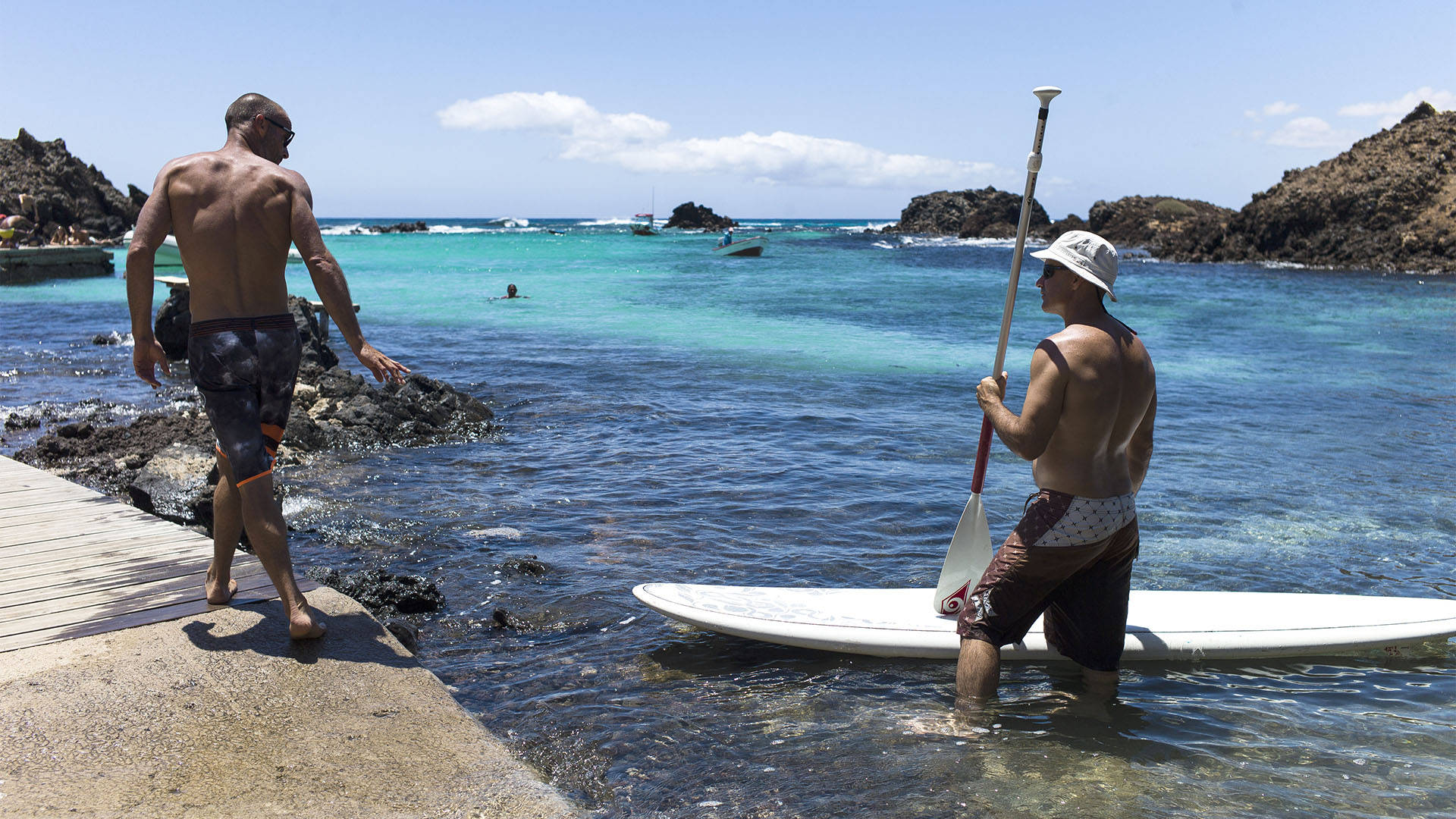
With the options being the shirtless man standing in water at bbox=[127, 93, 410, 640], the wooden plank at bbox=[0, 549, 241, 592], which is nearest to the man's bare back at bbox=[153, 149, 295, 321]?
the shirtless man standing in water at bbox=[127, 93, 410, 640]

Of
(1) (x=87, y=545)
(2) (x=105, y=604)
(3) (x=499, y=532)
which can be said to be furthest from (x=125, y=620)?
(3) (x=499, y=532)

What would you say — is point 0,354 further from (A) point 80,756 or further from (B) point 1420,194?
(B) point 1420,194

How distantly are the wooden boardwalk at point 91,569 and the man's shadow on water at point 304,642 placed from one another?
21cm

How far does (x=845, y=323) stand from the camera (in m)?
25.1

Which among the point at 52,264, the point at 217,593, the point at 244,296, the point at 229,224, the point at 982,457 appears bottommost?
the point at 52,264

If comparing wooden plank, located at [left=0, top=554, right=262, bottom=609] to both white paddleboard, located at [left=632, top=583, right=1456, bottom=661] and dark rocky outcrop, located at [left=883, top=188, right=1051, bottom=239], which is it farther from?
dark rocky outcrop, located at [left=883, top=188, right=1051, bottom=239]

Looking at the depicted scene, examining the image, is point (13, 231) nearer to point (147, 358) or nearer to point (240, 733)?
point (147, 358)

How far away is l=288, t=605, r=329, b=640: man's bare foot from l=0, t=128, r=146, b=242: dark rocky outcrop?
184 feet

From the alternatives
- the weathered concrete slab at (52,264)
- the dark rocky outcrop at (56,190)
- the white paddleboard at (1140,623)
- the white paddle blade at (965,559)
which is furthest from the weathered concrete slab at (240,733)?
the dark rocky outcrop at (56,190)

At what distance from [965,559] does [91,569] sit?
4272 millimetres

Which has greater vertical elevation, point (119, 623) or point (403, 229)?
point (403, 229)

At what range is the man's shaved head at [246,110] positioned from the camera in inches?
156

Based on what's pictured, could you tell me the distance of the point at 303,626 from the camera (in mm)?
3850

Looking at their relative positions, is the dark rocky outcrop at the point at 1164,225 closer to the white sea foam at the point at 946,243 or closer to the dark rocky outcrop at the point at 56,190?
the white sea foam at the point at 946,243
